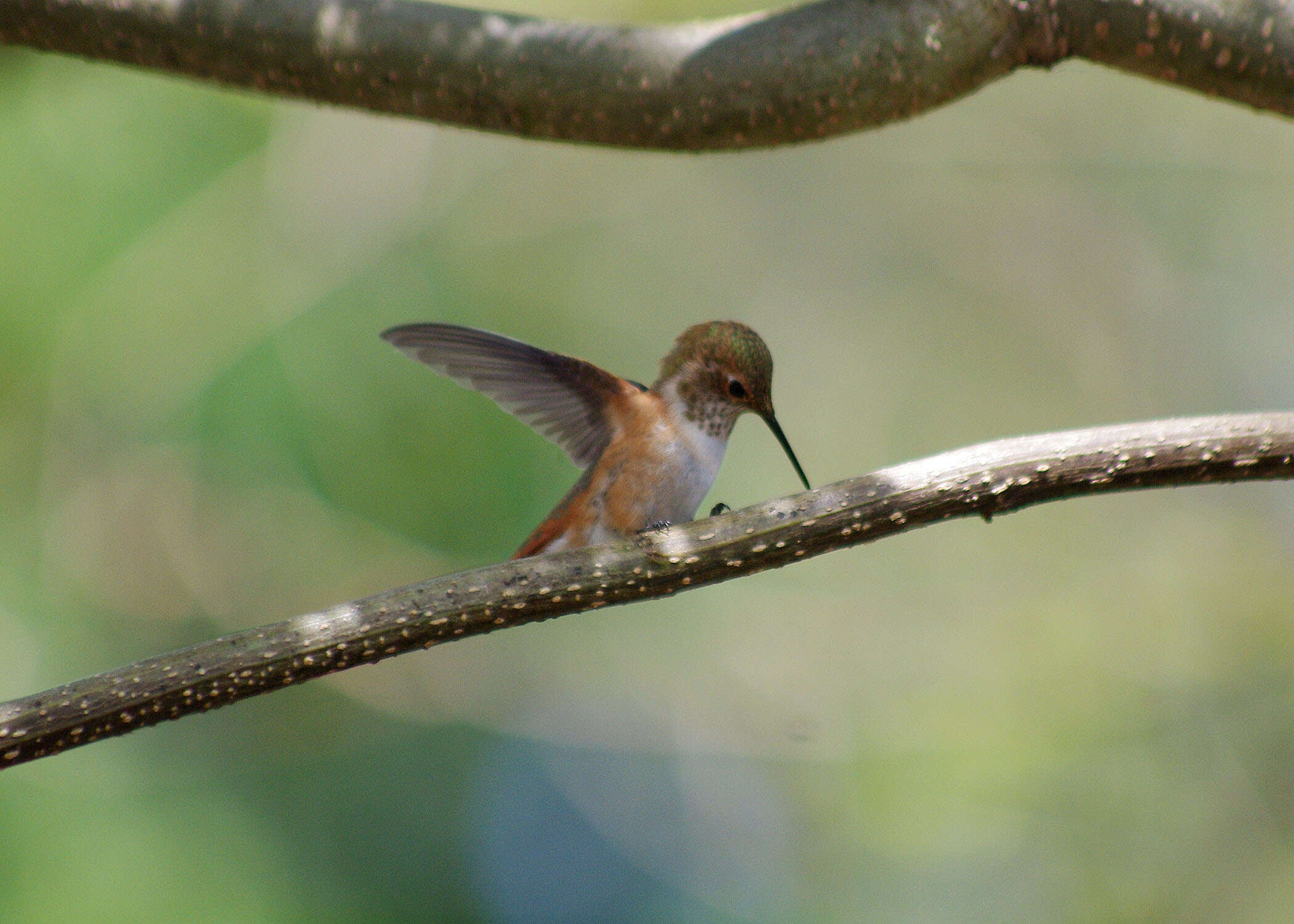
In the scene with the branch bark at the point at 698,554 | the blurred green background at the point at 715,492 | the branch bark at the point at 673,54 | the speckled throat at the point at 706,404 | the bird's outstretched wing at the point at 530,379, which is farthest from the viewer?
the blurred green background at the point at 715,492

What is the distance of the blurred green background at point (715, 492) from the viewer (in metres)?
8.52

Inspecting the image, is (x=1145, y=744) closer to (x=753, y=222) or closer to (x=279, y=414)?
(x=753, y=222)

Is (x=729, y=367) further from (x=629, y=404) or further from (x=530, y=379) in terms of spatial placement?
(x=530, y=379)

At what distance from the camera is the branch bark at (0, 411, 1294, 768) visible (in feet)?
7.97

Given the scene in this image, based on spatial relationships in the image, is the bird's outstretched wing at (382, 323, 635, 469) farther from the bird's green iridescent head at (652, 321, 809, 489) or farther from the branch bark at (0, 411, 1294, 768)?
the branch bark at (0, 411, 1294, 768)

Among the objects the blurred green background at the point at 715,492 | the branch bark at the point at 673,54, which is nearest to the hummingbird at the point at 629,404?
the branch bark at the point at 673,54

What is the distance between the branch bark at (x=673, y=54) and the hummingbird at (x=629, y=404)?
0.91 metres

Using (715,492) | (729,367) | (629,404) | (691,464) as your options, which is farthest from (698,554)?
(715,492)

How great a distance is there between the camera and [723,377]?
4.00 metres

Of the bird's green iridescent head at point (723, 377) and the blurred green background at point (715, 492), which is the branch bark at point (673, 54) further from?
the blurred green background at point (715, 492)

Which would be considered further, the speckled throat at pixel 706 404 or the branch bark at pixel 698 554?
the speckled throat at pixel 706 404

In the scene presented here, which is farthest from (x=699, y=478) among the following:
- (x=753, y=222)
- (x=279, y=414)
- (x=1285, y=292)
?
(x=1285, y=292)

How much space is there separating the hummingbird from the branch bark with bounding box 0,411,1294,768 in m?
1.04

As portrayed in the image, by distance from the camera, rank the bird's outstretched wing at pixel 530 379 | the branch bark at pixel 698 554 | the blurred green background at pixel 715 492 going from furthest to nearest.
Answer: the blurred green background at pixel 715 492, the bird's outstretched wing at pixel 530 379, the branch bark at pixel 698 554
